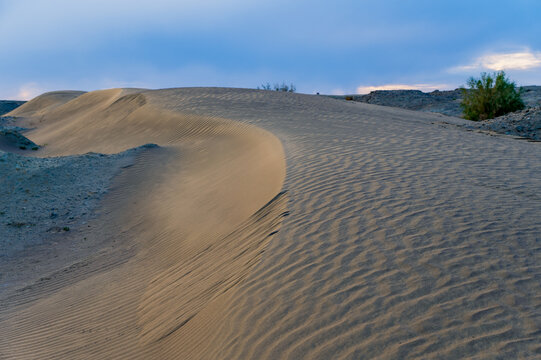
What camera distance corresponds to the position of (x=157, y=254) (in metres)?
7.00

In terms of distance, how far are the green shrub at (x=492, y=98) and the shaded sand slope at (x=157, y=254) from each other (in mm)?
14435

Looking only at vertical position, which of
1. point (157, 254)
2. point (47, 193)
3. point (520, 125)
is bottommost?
point (157, 254)

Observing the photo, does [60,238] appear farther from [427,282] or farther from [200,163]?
[427,282]

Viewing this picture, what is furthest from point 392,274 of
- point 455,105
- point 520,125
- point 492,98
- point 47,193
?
point 455,105

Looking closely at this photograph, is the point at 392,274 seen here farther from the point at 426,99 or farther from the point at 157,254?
the point at 426,99

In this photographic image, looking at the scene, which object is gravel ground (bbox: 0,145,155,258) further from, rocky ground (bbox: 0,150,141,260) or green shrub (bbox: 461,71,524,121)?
green shrub (bbox: 461,71,524,121)

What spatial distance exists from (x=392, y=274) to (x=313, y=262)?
782mm

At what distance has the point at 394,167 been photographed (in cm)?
707

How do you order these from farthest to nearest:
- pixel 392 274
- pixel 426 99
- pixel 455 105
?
1. pixel 426 99
2. pixel 455 105
3. pixel 392 274

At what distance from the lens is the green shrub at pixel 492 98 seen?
20.2m

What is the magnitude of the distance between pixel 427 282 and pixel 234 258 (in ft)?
7.46

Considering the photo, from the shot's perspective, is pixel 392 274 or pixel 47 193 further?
pixel 47 193

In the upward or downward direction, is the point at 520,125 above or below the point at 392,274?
above

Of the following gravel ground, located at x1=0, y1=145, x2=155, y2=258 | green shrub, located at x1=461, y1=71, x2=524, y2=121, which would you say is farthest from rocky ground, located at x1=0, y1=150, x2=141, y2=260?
green shrub, located at x1=461, y1=71, x2=524, y2=121
